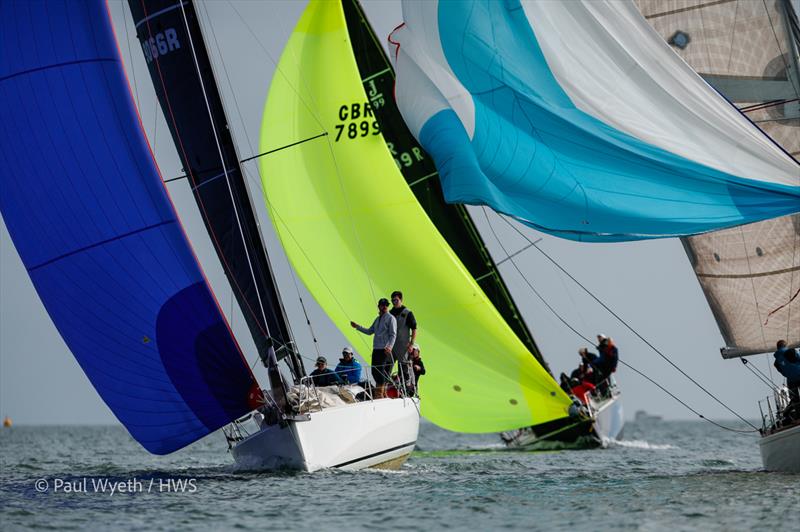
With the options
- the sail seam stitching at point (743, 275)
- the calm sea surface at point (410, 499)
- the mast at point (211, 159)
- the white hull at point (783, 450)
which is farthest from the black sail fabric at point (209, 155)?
the white hull at point (783, 450)

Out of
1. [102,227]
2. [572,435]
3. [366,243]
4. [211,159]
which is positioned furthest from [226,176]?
[572,435]

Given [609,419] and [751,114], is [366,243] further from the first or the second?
[609,419]

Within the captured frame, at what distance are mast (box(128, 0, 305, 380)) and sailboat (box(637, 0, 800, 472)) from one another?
5585 mm

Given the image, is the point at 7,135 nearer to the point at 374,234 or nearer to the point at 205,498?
the point at 205,498

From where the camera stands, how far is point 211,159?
1650 cm

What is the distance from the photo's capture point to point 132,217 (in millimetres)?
14305

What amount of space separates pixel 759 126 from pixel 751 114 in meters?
0.31

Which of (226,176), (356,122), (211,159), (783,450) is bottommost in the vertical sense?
(783,450)

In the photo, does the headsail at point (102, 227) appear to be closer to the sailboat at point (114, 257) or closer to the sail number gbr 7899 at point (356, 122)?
the sailboat at point (114, 257)

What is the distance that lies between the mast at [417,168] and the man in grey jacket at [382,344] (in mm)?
→ 6442

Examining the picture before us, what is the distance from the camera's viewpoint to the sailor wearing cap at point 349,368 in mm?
16828

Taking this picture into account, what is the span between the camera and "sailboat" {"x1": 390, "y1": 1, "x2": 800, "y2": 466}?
14.4m

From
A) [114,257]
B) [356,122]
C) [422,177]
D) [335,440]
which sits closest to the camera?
[114,257]

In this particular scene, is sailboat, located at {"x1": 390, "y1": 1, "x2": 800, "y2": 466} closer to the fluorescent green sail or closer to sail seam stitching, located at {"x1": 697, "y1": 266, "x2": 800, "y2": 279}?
sail seam stitching, located at {"x1": 697, "y1": 266, "x2": 800, "y2": 279}
